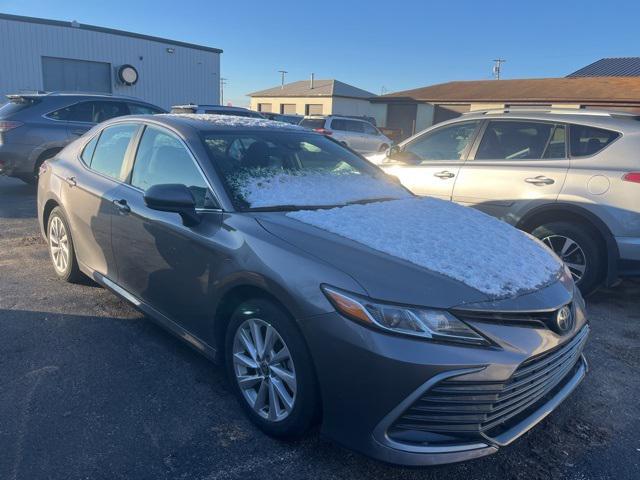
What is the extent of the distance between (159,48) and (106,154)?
2258cm

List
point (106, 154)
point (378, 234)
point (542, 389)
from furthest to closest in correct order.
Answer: point (106, 154), point (378, 234), point (542, 389)

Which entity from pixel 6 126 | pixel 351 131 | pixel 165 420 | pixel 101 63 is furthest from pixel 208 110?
pixel 101 63

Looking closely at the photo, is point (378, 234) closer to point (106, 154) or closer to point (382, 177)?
point (382, 177)

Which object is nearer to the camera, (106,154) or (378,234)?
(378,234)

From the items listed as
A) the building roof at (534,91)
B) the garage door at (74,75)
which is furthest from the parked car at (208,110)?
the building roof at (534,91)

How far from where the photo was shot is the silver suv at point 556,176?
14.8ft

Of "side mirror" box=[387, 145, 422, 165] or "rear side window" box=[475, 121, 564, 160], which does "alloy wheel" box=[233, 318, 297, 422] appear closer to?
"side mirror" box=[387, 145, 422, 165]

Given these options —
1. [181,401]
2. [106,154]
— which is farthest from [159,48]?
[181,401]

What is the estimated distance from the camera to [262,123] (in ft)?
13.0

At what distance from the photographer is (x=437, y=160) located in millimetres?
5895

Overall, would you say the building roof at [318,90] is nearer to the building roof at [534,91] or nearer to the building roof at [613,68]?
the building roof at [534,91]

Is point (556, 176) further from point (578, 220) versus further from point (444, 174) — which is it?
point (444, 174)

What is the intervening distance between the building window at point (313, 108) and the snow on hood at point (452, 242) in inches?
1599

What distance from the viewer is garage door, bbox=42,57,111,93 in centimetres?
2131
